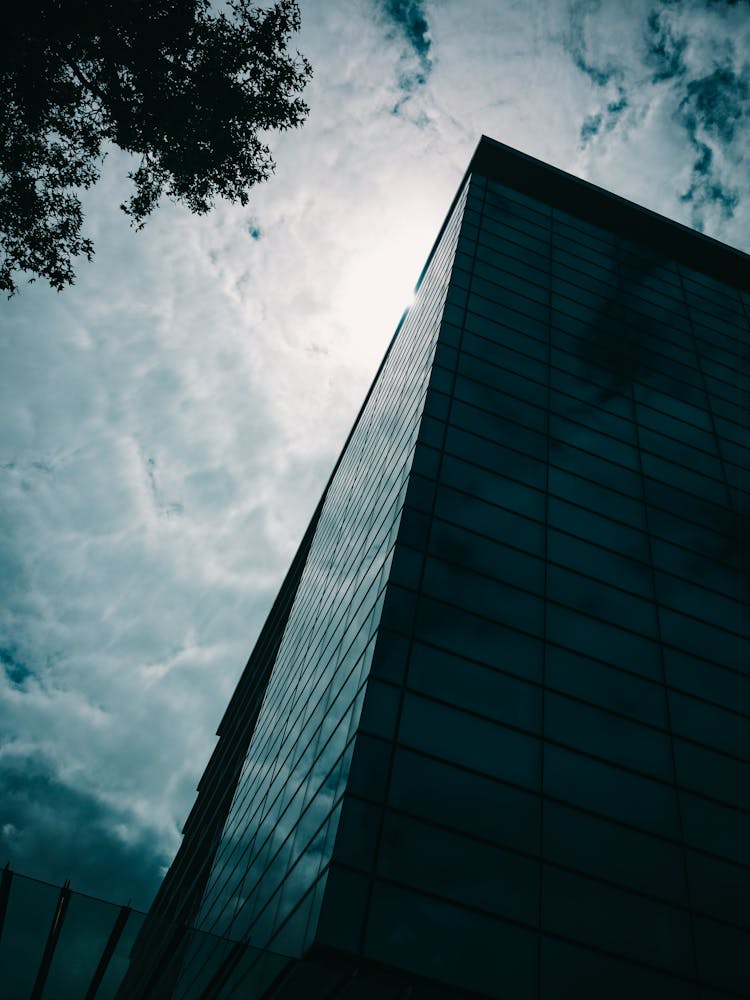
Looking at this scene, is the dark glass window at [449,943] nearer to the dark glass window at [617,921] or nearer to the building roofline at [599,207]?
the dark glass window at [617,921]

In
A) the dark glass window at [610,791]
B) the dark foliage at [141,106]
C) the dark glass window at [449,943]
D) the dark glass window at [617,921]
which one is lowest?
the dark glass window at [449,943]

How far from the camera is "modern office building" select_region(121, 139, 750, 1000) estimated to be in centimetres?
1070

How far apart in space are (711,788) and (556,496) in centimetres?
819

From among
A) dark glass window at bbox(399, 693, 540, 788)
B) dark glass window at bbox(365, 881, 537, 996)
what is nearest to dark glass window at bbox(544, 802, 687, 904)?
dark glass window at bbox(399, 693, 540, 788)

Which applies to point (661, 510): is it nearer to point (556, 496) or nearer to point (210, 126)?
point (556, 496)

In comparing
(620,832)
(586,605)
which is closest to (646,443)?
(586,605)

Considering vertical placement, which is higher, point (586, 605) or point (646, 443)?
point (646, 443)

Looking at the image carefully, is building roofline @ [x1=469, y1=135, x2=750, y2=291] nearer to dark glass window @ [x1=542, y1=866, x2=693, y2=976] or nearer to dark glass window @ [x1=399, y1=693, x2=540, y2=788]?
dark glass window @ [x1=399, y1=693, x2=540, y2=788]

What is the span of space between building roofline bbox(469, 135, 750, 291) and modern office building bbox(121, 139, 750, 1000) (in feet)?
27.1

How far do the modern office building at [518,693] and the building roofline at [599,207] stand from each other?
8.27m

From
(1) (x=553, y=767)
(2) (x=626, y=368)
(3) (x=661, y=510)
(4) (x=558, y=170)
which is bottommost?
(1) (x=553, y=767)

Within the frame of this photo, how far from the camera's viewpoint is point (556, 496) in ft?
60.8

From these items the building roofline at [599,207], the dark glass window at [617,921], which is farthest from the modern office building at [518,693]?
the building roofline at [599,207]

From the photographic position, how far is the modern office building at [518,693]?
10.7 m
